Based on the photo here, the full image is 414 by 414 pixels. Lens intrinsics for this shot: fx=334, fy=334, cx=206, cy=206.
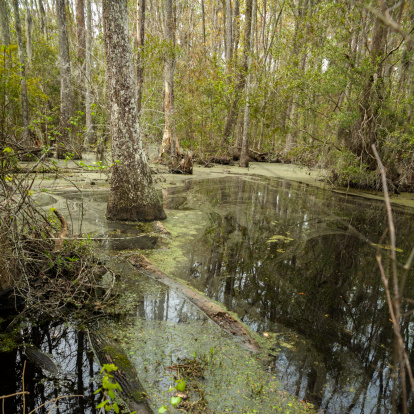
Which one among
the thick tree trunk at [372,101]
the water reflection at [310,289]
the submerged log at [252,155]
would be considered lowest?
the water reflection at [310,289]

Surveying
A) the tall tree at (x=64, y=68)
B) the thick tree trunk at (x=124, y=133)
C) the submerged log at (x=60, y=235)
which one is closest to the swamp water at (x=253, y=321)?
the submerged log at (x=60, y=235)

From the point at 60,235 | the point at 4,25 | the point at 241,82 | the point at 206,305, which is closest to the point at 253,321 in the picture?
the point at 206,305

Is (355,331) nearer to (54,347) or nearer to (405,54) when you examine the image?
(54,347)

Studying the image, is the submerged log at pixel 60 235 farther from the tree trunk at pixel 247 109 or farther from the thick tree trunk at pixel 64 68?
→ the tree trunk at pixel 247 109

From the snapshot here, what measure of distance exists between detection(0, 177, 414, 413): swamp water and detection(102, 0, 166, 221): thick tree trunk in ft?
1.52

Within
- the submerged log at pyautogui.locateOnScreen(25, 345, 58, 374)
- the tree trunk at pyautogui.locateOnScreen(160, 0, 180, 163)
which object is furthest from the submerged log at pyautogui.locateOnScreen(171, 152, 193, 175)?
the submerged log at pyautogui.locateOnScreen(25, 345, 58, 374)

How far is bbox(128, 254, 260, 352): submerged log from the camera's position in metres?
3.19

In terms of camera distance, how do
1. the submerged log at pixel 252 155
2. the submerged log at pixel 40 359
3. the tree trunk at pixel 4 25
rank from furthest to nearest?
the submerged log at pixel 252 155
the tree trunk at pixel 4 25
the submerged log at pixel 40 359

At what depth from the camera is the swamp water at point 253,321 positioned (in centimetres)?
253

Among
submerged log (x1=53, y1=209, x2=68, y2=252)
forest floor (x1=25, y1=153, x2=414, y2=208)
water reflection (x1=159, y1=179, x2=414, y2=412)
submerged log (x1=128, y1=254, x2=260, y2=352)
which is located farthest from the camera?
forest floor (x1=25, y1=153, x2=414, y2=208)

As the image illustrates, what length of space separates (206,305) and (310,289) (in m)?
1.62

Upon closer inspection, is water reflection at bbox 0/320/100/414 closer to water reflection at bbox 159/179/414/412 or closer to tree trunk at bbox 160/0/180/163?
water reflection at bbox 159/179/414/412

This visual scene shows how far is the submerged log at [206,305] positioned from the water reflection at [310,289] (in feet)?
0.81

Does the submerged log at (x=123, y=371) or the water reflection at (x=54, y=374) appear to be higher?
the submerged log at (x=123, y=371)
